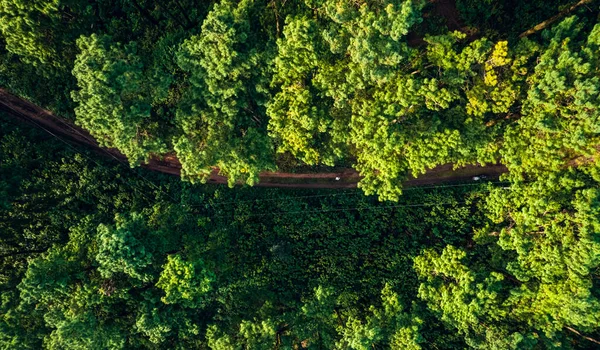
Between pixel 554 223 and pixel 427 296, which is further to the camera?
pixel 427 296

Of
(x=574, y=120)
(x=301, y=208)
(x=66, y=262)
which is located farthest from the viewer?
(x=301, y=208)

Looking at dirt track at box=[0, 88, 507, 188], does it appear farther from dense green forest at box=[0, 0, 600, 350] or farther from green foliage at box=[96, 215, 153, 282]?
green foliage at box=[96, 215, 153, 282]

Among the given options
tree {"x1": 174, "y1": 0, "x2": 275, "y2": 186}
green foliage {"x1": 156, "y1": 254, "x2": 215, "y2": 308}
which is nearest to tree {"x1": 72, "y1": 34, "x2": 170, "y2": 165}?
tree {"x1": 174, "y1": 0, "x2": 275, "y2": 186}

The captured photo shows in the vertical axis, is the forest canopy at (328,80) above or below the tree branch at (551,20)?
below

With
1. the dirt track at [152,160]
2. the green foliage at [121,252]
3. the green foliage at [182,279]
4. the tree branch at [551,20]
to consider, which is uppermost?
the tree branch at [551,20]

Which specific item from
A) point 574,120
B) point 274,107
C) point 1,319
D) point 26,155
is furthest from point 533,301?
point 26,155

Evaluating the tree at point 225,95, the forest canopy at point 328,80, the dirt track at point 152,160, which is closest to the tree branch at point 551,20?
the forest canopy at point 328,80

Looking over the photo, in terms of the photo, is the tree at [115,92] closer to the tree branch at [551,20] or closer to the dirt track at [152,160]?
the dirt track at [152,160]

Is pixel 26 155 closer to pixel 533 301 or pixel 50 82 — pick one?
pixel 50 82

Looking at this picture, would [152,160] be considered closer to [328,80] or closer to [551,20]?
[328,80]
